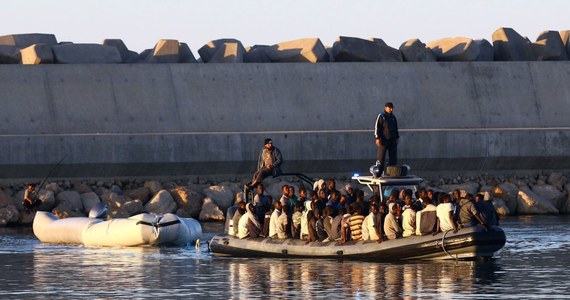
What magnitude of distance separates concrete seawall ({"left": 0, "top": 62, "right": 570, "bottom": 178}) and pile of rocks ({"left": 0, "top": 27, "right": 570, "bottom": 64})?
1.07m

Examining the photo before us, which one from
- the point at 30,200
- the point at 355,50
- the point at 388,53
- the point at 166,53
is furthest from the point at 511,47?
the point at 30,200

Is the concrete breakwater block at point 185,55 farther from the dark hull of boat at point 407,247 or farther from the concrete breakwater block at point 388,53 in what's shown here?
the dark hull of boat at point 407,247

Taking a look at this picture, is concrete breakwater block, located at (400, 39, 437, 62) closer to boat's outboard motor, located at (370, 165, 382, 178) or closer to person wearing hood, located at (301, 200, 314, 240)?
boat's outboard motor, located at (370, 165, 382, 178)

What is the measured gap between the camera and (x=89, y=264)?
35125 mm

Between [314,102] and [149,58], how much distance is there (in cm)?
547

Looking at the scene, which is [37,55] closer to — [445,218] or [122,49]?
[122,49]

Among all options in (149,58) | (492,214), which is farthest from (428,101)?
(492,214)

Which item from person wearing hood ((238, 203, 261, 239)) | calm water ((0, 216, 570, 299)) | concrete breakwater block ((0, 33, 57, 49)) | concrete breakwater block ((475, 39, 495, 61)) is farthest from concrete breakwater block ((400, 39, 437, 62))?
person wearing hood ((238, 203, 261, 239))

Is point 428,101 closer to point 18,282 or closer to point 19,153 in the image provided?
point 19,153

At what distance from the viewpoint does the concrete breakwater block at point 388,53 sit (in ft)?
187

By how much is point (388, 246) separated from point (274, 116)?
19744 mm

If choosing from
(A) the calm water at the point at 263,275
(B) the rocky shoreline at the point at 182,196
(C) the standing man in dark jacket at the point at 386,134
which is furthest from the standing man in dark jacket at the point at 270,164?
Answer: (B) the rocky shoreline at the point at 182,196

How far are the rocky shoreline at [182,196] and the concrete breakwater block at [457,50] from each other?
5.45 meters

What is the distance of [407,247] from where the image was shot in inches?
1335
